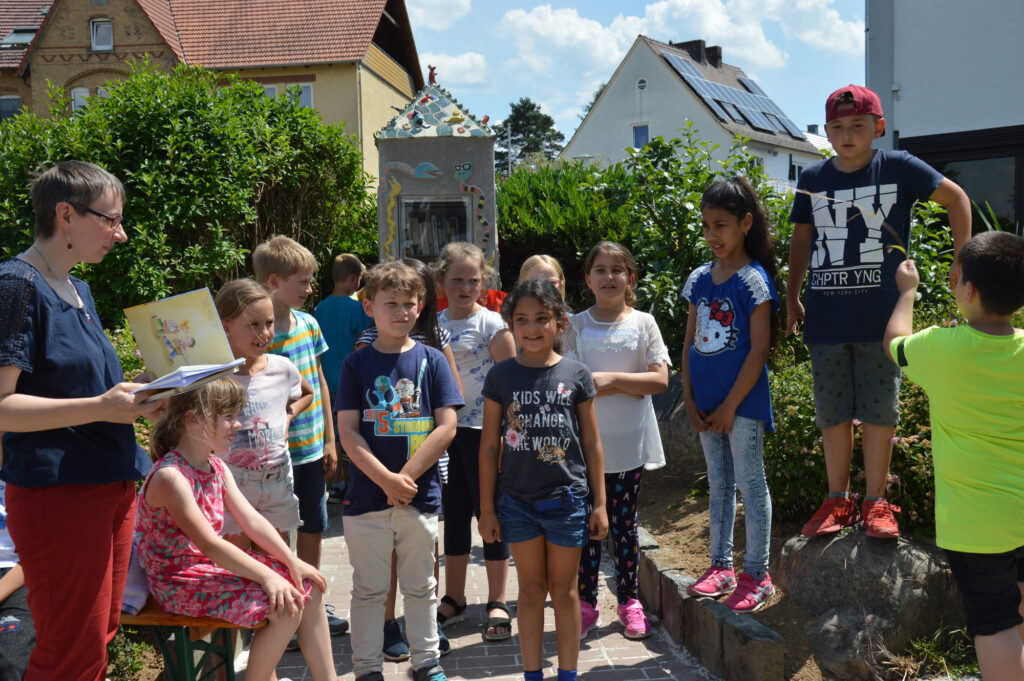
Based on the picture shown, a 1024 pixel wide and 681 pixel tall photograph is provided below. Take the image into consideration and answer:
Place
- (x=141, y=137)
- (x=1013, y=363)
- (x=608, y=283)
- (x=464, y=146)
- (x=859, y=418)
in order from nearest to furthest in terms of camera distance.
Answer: (x=1013, y=363)
(x=859, y=418)
(x=608, y=283)
(x=464, y=146)
(x=141, y=137)

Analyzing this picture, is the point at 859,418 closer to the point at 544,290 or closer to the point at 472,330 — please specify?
the point at 544,290

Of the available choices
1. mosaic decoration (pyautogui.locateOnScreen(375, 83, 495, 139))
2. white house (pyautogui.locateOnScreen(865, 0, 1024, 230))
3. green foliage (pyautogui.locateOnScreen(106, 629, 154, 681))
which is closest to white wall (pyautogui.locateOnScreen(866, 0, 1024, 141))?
white house (pyautogui.locateOnScreen(865, 0, 1024, 230))

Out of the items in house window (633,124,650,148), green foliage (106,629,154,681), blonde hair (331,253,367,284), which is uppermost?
house window (633,124,650,148)

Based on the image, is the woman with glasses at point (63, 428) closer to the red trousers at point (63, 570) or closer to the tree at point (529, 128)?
the red trousers at point (63, 570)

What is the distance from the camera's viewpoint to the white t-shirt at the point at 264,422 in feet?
11.9

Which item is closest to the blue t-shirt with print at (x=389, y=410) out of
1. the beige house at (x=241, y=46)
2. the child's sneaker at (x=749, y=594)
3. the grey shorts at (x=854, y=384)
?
the child's sneaker at (x=749, y=594)

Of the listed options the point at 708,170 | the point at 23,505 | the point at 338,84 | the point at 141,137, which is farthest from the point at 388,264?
the point at 338,84

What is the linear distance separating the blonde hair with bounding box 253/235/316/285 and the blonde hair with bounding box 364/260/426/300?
0.64 m

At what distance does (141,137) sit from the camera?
9.23 m

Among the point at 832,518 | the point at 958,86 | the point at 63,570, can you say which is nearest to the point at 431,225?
the point at 832,518

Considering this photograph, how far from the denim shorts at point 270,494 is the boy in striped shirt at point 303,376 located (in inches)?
10.4

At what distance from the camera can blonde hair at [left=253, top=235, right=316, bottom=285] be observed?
13.5 feet

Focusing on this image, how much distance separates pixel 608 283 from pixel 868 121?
1.39 meters

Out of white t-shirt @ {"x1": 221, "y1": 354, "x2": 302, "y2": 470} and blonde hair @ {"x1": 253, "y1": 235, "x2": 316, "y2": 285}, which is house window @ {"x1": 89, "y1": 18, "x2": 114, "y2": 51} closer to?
blonde hair @ {"x1": 253, "y1": 235, "x2": 316, "y2": 285}
